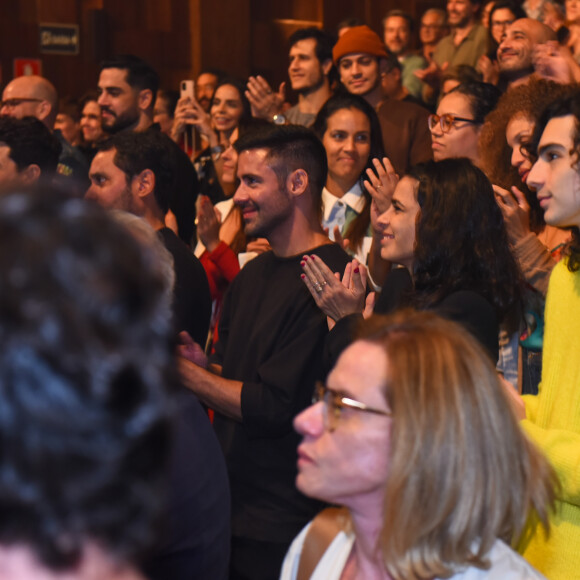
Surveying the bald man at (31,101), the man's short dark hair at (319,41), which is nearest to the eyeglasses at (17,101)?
the bald man at (31,101)

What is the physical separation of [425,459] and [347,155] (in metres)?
2.47

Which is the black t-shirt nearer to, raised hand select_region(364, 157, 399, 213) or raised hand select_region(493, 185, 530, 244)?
raised hand select_region(364, 157, 399, 213)

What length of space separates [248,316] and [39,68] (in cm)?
605

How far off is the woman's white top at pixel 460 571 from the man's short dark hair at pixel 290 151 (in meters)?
1.54

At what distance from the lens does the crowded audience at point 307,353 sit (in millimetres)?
514

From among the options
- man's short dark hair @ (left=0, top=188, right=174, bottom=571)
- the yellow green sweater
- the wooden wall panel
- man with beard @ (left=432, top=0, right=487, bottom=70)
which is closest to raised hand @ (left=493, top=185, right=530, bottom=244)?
the yellow green sweater

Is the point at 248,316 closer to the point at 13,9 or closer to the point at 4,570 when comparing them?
the point at 4,570

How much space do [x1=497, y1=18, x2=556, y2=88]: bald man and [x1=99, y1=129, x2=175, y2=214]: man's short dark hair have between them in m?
1.77

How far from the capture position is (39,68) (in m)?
8.01

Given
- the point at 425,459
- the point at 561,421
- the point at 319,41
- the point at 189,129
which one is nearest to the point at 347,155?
the point at 319,41

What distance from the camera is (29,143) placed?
3.78m

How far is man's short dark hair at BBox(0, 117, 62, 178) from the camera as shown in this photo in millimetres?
3764

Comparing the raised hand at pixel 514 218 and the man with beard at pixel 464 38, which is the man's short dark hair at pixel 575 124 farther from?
the man with beard at pixel 464 38

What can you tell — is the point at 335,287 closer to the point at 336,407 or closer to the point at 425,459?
the point at 336,407
